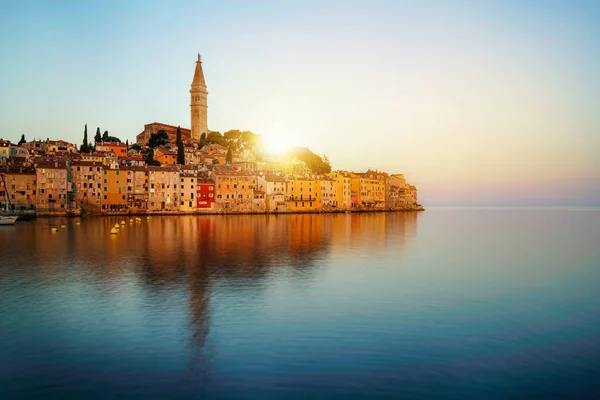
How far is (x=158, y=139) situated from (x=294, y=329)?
89615 mm

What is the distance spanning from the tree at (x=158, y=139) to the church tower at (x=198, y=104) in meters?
12.3

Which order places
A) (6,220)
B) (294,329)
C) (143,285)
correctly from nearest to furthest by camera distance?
(294,329), (143,285), (6,220)

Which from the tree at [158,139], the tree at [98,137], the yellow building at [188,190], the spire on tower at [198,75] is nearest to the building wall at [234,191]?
the yellow building at [188,190]

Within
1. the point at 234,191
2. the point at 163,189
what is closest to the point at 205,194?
the point at 234,191

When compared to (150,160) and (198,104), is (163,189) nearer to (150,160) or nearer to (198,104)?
(150,160)

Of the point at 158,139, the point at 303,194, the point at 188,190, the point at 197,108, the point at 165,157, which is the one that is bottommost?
the point at 303,194

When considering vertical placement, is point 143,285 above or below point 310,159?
below

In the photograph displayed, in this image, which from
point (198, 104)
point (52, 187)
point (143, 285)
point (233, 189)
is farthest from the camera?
point (198, 104)

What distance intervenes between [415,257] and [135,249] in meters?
16.3

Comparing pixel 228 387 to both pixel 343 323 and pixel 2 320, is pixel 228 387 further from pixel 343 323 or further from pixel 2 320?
pixel 2 320

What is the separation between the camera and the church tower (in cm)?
10800

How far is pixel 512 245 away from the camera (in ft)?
105

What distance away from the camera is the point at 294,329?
10.7 meters

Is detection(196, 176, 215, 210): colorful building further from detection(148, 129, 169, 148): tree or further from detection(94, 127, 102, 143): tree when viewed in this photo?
detection(148, 129, 169, 148): tree
